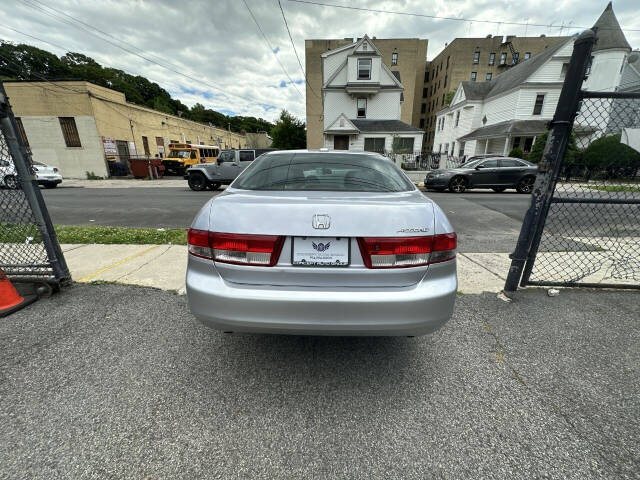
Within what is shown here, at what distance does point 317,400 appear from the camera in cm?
181

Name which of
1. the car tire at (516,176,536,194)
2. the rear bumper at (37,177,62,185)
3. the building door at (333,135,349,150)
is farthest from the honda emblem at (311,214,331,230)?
the building door at (333,135,349,150)

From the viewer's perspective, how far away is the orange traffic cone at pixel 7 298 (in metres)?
2.72

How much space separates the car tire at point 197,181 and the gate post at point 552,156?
13.4 meters

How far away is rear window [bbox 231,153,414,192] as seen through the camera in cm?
224

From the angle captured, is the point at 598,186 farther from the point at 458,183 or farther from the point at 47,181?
the point at 47,181

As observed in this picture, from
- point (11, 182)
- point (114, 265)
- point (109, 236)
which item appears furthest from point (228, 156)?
point (11, 182)

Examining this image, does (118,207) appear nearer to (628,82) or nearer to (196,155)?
(196,155)

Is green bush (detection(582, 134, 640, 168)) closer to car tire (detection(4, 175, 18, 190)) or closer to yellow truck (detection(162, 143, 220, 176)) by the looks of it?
car tire (detection(4, 175, 18, 190))

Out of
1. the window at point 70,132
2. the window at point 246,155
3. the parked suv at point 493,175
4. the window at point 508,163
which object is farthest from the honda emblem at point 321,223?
the window at point 70,132

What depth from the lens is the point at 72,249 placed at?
459 cm

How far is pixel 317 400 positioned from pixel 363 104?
81.7 ft

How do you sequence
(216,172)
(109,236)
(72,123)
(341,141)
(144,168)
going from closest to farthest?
1. (109,236)
2. (216,172)
3. (72,123)
4. (144,168)
5. (341,141)

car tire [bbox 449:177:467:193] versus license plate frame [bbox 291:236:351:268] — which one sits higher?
license plate frame [bbox 291:236:351:268]

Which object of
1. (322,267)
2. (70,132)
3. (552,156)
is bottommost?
(322,267)
